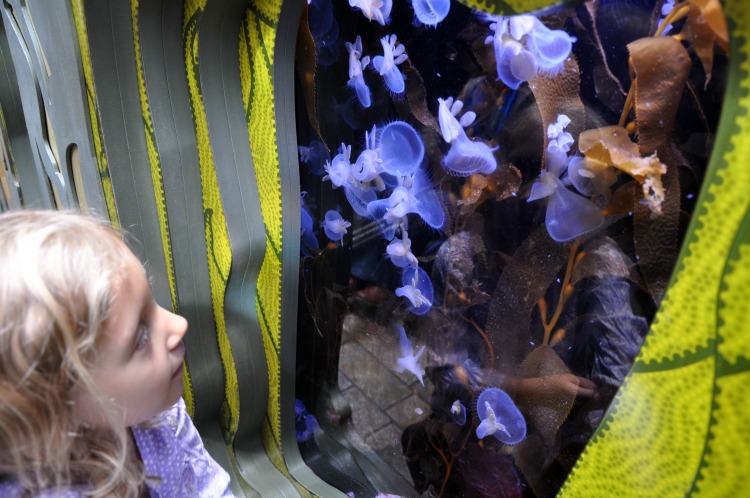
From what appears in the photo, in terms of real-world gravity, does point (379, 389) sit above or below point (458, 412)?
below

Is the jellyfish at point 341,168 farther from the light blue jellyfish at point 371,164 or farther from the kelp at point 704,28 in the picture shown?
the kelp at point 704,28

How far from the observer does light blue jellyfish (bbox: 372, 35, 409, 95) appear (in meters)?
0.98

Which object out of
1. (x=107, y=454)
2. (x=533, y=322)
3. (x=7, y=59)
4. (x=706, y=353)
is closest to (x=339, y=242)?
(x=533, y=322)

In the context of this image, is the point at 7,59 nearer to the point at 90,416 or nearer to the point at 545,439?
the point at 90,416

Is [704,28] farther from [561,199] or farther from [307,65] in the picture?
[307,65]

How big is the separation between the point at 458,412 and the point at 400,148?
1.58 ft

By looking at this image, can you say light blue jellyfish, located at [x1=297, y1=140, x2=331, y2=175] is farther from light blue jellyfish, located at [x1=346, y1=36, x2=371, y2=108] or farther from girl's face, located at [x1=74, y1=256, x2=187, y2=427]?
girl's face, located at [x1=74, y1=256, x2=187, y2=427]

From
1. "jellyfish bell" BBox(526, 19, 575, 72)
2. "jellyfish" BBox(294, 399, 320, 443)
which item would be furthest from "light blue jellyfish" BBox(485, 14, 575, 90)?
"jellyfish" BBox(294, 399, 320, 443)

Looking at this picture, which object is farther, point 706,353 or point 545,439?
point 545,439

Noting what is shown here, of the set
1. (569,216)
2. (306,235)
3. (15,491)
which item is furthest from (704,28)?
(15,491)

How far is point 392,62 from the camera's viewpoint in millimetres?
994

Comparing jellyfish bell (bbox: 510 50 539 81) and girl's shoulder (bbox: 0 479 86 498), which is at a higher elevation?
jellyfish bell (bbox: 510 50 539 81)

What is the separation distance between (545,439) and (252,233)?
30.2 inches

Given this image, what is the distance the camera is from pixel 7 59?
1.98 m
